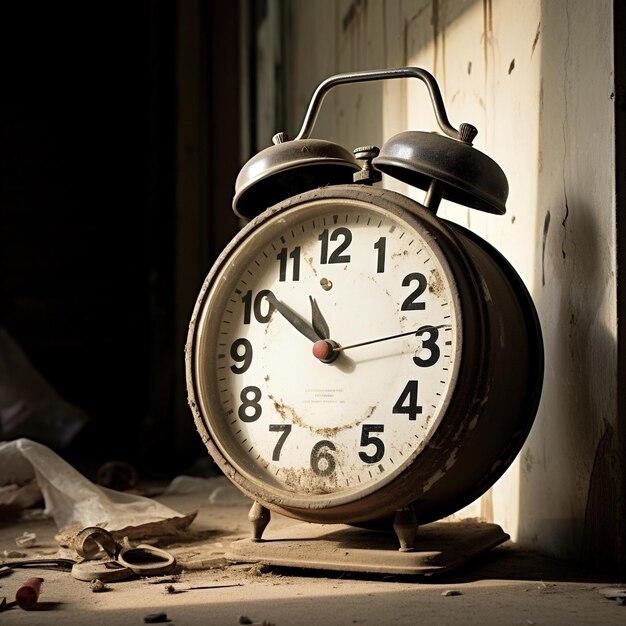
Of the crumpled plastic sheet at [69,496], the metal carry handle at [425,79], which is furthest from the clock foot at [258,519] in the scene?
the metal carry handle at [425,79]

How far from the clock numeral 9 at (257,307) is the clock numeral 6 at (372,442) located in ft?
0.84

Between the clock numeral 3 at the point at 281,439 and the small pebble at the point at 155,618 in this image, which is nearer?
the small pebble at the point at 155,618

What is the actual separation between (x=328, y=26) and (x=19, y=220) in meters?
2.20

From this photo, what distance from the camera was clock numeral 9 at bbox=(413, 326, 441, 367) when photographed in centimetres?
138

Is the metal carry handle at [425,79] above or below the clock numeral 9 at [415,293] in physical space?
above

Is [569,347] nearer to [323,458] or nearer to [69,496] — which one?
[323,458]

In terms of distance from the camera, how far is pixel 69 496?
1.90 m

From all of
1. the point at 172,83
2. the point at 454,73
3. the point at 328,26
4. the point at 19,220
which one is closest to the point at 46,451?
the point at 454,73

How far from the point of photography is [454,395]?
4.25ft

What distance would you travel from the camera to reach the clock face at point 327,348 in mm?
1382

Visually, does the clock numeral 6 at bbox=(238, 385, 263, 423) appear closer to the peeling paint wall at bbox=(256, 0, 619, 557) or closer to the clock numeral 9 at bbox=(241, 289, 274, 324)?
the clock numeral 9 at bbox=(241, 289, 274, 324)

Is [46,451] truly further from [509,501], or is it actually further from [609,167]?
[609,167]

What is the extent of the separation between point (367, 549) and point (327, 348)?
0.97ft

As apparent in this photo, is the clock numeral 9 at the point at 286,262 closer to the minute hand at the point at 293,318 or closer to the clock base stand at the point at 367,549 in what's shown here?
the minute hand at the point at 293,318
